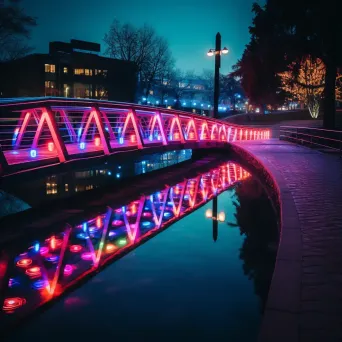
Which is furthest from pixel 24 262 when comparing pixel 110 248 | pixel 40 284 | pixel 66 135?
pixel 66 135

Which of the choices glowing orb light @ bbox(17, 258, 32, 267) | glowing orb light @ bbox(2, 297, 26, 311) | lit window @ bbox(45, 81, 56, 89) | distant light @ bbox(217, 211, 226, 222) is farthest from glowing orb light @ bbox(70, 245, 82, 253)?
lit window @ bbox(45, 81, 56, 89)

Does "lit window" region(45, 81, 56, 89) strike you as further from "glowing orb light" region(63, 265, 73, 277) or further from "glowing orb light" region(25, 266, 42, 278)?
"glowing orb light" region(63, 265, 73, 277)

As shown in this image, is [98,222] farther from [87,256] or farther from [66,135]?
[66,135]

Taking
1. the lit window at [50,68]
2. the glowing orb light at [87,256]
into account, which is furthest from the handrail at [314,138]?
the lit window at [50,68]

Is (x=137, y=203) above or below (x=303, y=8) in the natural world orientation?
below

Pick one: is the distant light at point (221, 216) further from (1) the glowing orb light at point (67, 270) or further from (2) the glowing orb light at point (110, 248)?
(1) the glowing orb light at point (67, 270)

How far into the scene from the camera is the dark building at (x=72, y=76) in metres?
61.2

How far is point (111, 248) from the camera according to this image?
6512 millimetres

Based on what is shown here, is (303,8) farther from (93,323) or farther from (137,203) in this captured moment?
(93,323)

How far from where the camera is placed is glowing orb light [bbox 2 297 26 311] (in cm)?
442

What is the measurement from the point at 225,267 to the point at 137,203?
4612 mm

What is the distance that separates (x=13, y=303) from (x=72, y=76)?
67.2 meters

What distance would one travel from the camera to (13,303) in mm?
4535

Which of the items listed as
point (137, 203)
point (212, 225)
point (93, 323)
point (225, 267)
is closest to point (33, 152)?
point (137, 203)
